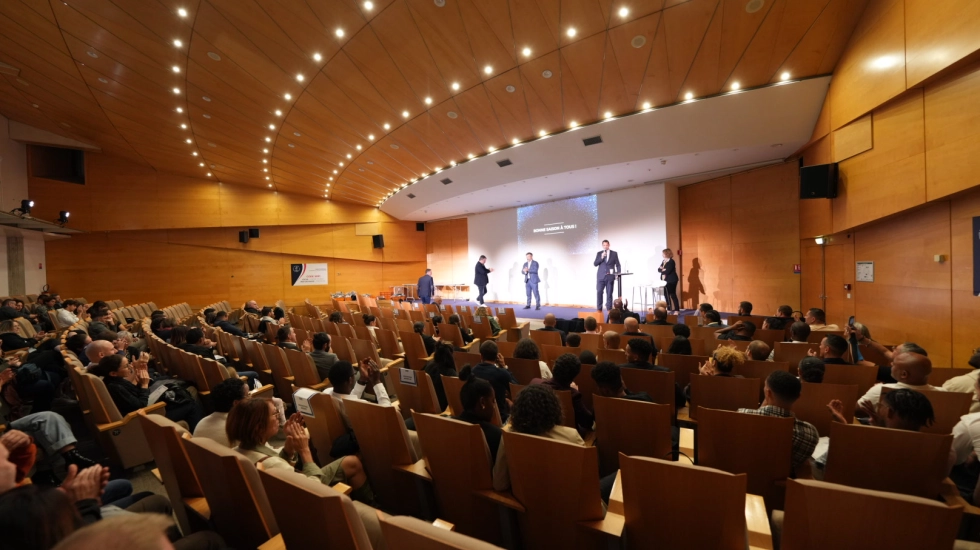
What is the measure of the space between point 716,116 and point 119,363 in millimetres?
8774

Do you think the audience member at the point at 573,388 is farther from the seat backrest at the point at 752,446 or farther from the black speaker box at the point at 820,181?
the black speaker box at the point at 820,181

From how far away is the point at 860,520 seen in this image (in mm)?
1295

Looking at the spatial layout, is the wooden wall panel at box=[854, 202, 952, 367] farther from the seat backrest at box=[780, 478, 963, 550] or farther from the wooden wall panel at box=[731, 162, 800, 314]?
the seat backrest at box=[780, 478, 963, 550]

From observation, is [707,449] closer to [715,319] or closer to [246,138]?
[715,319]

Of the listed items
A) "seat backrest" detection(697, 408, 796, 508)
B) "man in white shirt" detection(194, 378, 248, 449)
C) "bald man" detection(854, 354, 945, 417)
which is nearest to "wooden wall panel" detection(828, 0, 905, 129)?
"bald man" detection(854, 354, 945, 417)

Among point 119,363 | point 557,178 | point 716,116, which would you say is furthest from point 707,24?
point 119,363

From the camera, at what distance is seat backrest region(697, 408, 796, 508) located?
2.06 meters

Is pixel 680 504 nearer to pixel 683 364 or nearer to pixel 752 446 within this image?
pixel 752 446

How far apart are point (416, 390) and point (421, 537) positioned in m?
2.39

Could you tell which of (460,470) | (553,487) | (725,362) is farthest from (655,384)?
(460,470)

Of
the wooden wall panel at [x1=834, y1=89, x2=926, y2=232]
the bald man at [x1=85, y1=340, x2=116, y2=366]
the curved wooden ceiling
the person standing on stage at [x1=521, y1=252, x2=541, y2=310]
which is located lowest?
the bald man at [x1=85, y1=340, x2=116, y2=366]

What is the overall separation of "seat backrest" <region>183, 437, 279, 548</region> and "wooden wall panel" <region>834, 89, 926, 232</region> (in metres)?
7.19

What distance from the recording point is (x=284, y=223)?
15.9 m

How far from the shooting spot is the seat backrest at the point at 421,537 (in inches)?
36.0
